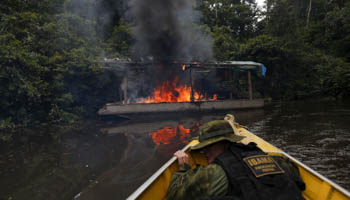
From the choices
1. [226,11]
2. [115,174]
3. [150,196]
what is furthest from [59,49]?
[226,11]

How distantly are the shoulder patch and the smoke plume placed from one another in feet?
37.8

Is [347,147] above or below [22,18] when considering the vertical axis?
below

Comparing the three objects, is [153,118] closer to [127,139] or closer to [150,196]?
[127,139]

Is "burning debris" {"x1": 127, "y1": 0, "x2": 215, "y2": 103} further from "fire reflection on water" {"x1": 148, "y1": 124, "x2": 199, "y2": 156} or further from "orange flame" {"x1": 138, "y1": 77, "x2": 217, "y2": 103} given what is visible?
"fire reflection on water" {"x1": 148, "y1": 124, "x2": 199, "y2": 156}

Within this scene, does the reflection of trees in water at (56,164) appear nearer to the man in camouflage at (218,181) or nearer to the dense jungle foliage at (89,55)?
the man in camouflage at (218,181)

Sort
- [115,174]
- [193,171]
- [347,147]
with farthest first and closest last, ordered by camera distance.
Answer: [347,147]
[115,174]
[193,171]

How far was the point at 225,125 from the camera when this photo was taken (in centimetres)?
211

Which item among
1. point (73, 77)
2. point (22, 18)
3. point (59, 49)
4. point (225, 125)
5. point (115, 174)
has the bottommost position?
point (115, 174)

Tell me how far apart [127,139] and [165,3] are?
373 inches

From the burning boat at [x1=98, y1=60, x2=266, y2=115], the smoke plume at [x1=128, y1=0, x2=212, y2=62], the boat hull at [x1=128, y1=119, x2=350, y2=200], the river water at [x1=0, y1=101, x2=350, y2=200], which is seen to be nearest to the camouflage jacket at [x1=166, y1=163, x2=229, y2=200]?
the boat hull at [x1=128, y1=119, x2=350, y2=200]

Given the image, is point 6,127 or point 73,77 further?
point 73,77

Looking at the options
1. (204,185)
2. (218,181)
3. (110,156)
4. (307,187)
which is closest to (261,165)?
(218,181)

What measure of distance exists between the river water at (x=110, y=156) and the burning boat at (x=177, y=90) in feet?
9.50

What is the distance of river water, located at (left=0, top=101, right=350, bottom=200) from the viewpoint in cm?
404
